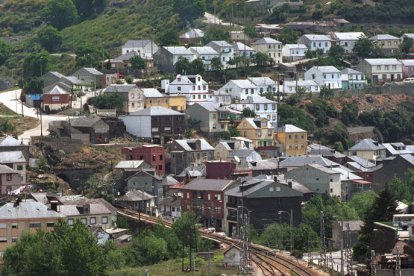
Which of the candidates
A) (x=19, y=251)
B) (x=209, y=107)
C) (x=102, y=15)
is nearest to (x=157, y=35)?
(x=102, y=15)

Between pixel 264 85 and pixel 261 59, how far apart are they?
17.4 ft

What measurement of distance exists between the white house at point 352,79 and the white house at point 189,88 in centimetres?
1295

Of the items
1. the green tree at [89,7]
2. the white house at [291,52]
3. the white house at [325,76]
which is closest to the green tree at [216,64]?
the white house at [325,76]

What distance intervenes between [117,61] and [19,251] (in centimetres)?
4717

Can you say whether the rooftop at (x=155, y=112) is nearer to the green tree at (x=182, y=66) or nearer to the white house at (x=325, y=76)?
the green tree at (x=182, y=66)

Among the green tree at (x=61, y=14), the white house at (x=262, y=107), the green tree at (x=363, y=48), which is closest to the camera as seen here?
the white house at (x=262, y=107)

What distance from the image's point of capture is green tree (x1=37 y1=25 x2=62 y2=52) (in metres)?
125

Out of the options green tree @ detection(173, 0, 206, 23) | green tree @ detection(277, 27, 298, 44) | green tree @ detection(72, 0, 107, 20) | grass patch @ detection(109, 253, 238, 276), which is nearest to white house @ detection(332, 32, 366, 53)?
green tree @ detection(277, 27, 298, 44)

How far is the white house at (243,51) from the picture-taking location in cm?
11144

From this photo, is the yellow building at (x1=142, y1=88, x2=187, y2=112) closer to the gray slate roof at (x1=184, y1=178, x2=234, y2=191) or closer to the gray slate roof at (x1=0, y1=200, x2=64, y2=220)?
the gray slate roof at (x1=184, y1=178, x2=234, y2=191)

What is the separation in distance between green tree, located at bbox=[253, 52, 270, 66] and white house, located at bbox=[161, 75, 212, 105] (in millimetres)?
9702

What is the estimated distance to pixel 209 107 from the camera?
95000 millimetres

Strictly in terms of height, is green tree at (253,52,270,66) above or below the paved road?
above

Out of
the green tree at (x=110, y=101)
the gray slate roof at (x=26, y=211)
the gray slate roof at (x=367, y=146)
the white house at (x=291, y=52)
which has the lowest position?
the gray slate roof at (x=26, y=211)
